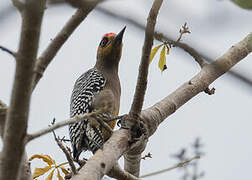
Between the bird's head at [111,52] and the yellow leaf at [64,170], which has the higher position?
the bird's head at [111,52]

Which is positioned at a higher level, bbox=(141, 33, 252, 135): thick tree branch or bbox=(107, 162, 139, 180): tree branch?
bbox=(141, 33, 252, 135): thick tree branch

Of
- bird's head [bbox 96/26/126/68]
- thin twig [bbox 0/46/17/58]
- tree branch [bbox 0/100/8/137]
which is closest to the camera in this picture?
thin twig [bbox 0/46/17/58]

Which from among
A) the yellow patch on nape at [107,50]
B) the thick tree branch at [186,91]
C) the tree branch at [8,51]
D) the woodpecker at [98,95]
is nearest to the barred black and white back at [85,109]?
the woodpecker at [98,95]

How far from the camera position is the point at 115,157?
3398mm

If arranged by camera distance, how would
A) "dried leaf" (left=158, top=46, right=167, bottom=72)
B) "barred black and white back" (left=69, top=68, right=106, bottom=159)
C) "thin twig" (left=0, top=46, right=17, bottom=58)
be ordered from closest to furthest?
1. "thin twig" (left=0, top=46, right=17, bottom=58)
2. "dried leaf" (left=158, top=46, right=167, bottom=72)
3. "barred black and white back" (left=69, top=68, right=106, bottom=159)

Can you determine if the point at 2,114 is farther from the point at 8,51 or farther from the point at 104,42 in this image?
the point at 104,42

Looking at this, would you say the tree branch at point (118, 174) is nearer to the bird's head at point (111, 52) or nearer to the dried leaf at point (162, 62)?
the dried leaf at point (162, 62)

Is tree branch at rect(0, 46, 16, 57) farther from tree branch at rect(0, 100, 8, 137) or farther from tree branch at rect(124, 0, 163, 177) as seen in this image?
tree branch at rect(124, 0, 163, 177)

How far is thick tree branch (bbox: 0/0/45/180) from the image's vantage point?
5.70 ft

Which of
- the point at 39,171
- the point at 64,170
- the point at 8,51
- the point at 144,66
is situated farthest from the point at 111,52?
the point at 8,51

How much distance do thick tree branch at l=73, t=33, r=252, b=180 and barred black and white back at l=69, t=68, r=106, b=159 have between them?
4.00 ft

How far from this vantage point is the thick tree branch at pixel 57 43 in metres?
2.70

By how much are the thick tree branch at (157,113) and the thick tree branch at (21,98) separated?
33.5 inches

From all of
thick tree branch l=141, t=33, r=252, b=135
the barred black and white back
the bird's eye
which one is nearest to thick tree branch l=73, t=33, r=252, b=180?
thick tree branch l=141, t=33, r=252, b=135
